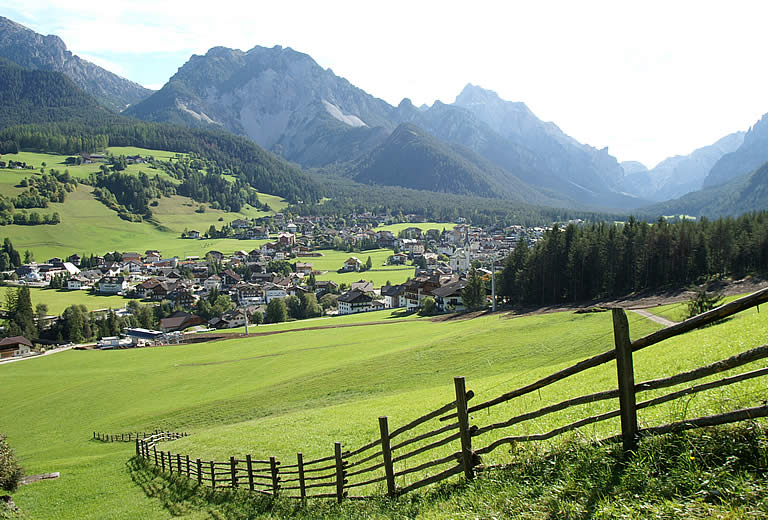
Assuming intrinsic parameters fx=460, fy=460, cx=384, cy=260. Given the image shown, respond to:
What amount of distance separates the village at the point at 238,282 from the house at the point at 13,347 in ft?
0.45

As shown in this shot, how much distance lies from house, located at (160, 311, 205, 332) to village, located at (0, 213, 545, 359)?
228 mm

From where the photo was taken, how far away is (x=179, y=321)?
103125 mm

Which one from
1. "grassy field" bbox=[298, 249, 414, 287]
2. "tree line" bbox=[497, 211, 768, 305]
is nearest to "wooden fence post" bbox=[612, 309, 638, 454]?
"tree line" bbox=[497, 211, 768, 305]

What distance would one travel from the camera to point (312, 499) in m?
11.8

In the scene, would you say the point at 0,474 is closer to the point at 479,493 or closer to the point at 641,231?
the point at 479,493

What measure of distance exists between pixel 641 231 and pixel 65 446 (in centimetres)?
6952

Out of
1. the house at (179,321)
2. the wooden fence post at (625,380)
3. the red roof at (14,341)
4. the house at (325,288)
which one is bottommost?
the house at (179,321)

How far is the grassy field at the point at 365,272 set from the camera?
14538cm

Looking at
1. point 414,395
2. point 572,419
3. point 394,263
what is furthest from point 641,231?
point 394,263

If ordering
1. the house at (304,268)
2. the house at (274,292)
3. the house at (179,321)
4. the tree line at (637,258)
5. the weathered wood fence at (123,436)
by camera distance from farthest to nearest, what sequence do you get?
the house at (304,268) → the house at (274,292) → the house at (179,321) → the tree line at (637,258) → the weathered wood fence at (123,436)

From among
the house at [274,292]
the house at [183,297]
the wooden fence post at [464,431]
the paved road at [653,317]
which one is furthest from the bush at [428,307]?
the wooden fence post at [464,431]

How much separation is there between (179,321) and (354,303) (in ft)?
130

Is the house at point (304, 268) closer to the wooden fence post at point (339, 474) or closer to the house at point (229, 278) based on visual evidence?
the house at point (229, 278)

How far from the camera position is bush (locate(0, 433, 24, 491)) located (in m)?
20.2
